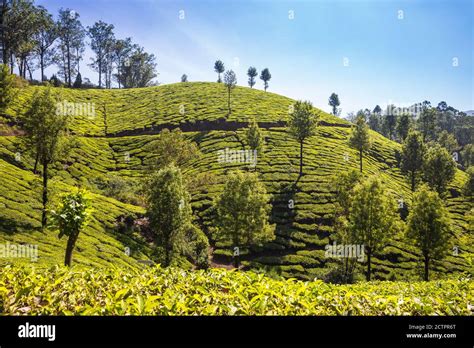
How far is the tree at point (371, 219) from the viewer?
38438 millimetres

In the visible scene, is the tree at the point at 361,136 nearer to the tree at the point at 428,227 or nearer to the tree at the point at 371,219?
the tree at the point at 428,227

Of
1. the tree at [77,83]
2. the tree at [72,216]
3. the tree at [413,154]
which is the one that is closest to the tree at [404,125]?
the tree at [413,154]

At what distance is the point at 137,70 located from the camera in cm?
16425

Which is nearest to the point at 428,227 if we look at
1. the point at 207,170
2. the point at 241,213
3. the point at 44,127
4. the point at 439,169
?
the point at 241,213

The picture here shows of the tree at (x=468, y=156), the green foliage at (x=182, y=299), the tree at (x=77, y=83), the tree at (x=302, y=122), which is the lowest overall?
the green foliage at (x=182, y=299)

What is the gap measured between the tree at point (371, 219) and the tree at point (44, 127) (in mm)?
34845

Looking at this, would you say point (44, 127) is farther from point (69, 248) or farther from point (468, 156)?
point (468, 156)

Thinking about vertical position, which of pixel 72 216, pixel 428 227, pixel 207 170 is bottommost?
pixel 428 227

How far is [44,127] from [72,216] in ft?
49.4

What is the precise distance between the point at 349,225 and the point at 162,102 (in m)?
104

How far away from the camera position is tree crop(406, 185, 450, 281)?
39.3 meters

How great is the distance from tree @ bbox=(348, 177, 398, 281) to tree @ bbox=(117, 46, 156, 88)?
144 meters
